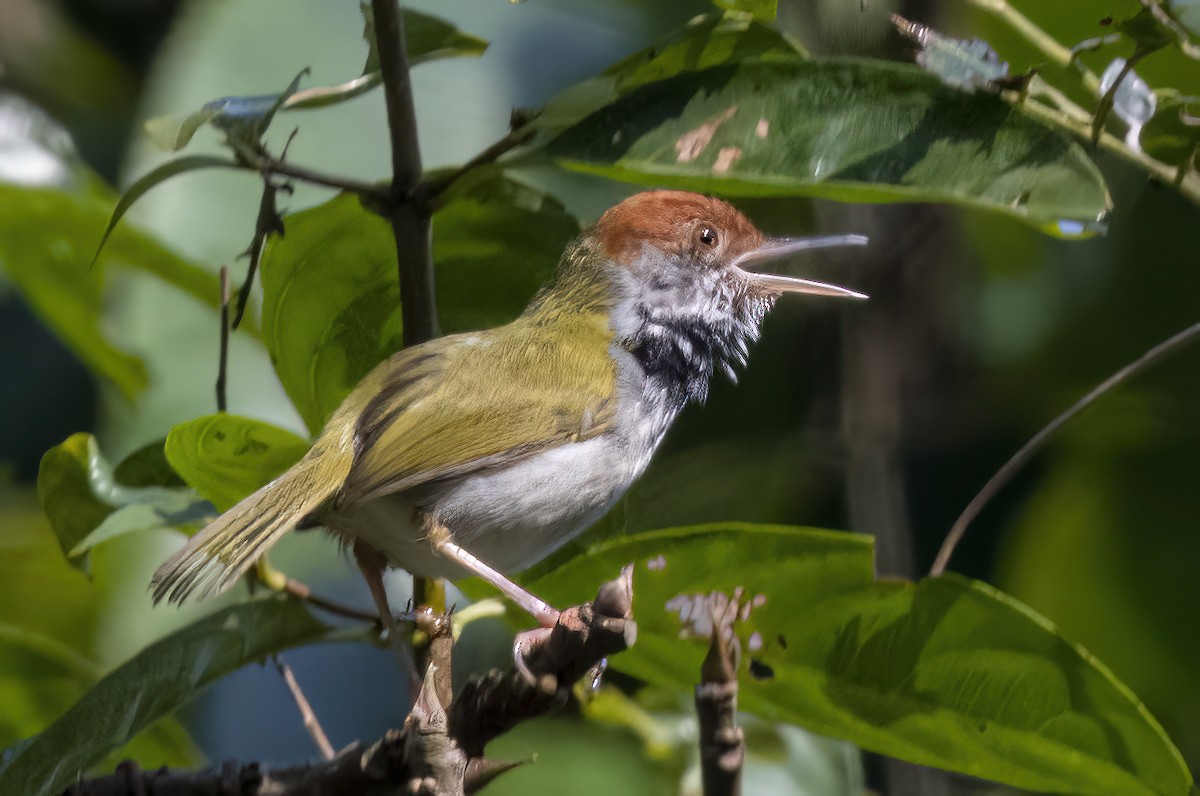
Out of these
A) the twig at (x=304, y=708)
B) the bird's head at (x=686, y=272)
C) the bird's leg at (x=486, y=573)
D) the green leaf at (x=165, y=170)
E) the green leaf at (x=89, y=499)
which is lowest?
the twig at (x=304, y=708)

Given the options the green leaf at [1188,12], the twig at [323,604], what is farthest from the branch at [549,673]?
the green leaf at [1188,12]

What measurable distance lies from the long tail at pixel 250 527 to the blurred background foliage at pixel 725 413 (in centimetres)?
52

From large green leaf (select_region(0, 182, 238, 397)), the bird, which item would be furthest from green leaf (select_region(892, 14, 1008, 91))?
large green leaf (select_region(0, 182, 238, 397))

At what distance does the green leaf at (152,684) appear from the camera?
1680 mm

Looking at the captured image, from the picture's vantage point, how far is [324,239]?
1.72 metres

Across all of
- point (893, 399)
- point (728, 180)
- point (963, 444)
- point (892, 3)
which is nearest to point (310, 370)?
point (728, 180)

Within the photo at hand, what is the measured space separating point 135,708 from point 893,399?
5.82ft

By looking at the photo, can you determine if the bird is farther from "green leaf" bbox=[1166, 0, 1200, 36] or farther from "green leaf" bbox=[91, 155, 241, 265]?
"green leaf" bbox=[1166, 0, 1200, 36]

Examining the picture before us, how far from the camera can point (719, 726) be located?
1114mm

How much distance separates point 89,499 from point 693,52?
1.06 metres

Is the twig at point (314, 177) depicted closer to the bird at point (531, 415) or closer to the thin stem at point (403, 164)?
the thin stem at point (403, 164)

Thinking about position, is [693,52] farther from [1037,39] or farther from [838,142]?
[1037,39]

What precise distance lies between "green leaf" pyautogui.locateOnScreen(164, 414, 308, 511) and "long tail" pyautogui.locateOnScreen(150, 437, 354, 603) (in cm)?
7

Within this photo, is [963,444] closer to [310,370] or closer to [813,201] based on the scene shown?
[813,201]
